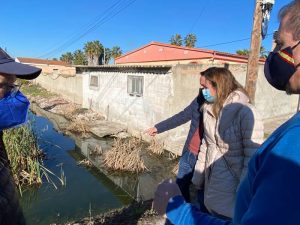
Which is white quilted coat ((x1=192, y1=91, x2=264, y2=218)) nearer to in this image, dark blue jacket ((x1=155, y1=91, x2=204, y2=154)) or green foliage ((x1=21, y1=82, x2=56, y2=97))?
dark blue jacket ((x1=155, y1=91, x2=204, y2=154))

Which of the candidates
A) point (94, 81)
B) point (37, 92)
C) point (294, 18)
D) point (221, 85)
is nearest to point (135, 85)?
point (94, 81)

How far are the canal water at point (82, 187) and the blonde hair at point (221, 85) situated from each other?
3447 millimetres

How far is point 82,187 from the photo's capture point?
6820 millimetres

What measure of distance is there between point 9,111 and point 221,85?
179 centimetres

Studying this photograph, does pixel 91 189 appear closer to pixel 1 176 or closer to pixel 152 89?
pixel 152 89

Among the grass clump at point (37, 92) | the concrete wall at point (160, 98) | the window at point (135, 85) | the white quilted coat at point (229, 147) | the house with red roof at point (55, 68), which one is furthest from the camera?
the house with red roof at point (55, 68)

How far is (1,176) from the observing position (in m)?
2.09

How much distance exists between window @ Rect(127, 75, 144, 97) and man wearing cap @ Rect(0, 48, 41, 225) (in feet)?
26.6

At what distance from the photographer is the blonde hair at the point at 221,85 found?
104 inches

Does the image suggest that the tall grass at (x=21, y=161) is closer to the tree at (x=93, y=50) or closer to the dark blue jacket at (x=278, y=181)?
the dark blue jacket at (x=278, y=181)

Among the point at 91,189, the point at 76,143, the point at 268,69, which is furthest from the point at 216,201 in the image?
the point at 76,143

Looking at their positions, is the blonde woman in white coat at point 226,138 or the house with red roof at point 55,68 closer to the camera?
the blonde woman in white coat at point 226,138

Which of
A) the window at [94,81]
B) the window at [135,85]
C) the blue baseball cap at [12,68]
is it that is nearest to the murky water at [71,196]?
the window at [135,85]

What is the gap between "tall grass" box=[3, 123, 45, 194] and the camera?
623cm
